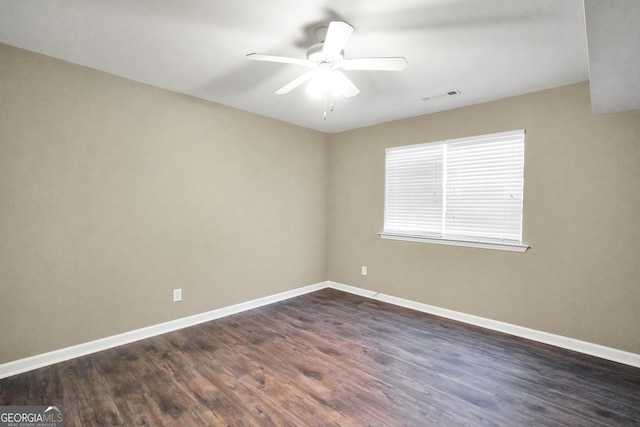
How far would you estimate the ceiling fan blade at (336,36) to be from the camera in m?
1.54

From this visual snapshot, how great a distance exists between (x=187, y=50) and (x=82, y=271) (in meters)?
2.04

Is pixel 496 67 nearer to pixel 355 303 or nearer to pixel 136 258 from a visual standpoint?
pixel 355 303

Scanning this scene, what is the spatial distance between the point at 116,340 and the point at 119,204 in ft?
4.10

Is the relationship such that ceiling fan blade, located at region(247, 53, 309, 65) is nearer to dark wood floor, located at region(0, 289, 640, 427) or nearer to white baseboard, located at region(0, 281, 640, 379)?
dark wood floor, located at region(0, 289, 640, 427)

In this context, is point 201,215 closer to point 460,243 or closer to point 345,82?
point 345,82

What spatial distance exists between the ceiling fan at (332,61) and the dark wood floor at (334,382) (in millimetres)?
2225

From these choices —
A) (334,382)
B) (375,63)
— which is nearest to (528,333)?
(334,382)

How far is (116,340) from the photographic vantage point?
268 cm

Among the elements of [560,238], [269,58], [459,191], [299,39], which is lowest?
[560,238]

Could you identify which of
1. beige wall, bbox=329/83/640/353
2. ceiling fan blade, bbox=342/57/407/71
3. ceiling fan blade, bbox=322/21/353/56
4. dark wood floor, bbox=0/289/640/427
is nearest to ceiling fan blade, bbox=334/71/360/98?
ceiling fan blade, bbox=342/57/407/71

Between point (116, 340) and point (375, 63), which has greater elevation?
point (375, 63)

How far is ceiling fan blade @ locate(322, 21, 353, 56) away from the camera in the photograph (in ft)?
5.07

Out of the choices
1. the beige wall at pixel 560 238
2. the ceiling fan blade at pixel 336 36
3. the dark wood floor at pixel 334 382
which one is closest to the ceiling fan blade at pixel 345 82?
the ceiling fan blade at pixel 336 36

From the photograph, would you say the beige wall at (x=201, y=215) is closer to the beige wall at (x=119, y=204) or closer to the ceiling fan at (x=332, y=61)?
the beige wall at (x=119, y=204)
